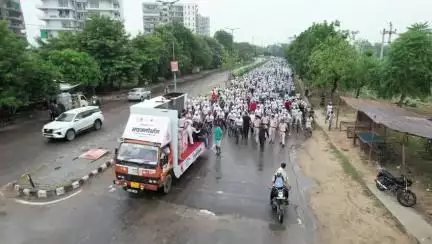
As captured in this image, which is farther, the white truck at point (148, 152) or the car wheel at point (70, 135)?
the car wheel at point (70, 135)

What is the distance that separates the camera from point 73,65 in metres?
29.1

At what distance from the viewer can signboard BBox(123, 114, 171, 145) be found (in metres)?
10.7

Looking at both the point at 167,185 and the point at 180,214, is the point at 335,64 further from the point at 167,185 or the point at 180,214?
the point at 180,214

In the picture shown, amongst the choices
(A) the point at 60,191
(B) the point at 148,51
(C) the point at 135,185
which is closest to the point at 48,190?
(A) the point at 60,191

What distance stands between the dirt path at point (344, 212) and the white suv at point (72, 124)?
12.5 meters

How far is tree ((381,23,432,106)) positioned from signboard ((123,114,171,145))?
51.1 feet

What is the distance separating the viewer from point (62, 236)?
27.9 feet

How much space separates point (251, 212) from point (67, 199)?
6045 millimetres

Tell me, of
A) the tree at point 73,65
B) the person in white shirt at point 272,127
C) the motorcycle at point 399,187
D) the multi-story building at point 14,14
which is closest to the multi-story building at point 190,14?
the multi-story building at point 14,14

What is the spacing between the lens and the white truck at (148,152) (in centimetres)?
1029

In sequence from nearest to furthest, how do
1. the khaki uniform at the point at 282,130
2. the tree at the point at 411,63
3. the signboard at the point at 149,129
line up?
the signboard at the point at 149,129 → the khaki uniform at the point at 282,130 → the tree at the point at 411,63

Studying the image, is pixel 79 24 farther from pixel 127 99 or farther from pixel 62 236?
pixel 62 236

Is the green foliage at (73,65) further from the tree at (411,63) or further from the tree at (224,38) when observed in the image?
the tree at (224,38)

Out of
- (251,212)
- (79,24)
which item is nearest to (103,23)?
(251,212)
